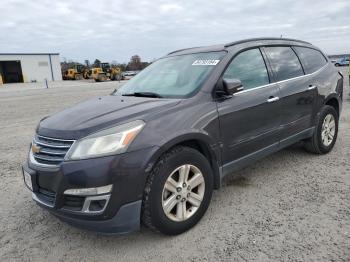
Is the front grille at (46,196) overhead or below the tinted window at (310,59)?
below

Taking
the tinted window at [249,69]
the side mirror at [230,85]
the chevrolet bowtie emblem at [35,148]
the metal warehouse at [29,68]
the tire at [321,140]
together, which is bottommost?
the tire at [321,140]

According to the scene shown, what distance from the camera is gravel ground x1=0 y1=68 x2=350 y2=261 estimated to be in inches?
106

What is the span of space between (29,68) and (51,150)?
5783 cm

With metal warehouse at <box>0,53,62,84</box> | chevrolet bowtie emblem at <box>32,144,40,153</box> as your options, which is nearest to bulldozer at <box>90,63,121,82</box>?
metal warehouse at <box>0,53,62,84</box>

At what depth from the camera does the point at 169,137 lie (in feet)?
9.03

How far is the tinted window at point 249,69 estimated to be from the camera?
357cm

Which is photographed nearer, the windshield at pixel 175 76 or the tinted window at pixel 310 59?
the windshield at pixel 175 76

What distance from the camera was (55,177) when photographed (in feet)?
8.53

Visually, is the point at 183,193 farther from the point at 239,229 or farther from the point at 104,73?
the point at 104,73

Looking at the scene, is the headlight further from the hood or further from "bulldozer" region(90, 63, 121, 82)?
"bulldozer" region(90, 63, 121, 82)

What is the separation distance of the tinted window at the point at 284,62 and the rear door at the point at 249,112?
0.72ft

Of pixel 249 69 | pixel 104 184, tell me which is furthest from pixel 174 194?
pixel 249 69

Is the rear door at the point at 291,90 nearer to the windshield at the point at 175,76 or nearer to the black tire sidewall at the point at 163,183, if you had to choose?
the windshield at the point at 175,76

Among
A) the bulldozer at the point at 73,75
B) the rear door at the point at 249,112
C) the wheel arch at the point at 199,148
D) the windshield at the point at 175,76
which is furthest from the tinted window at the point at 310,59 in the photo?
the bulldozer at the point at 73,75
